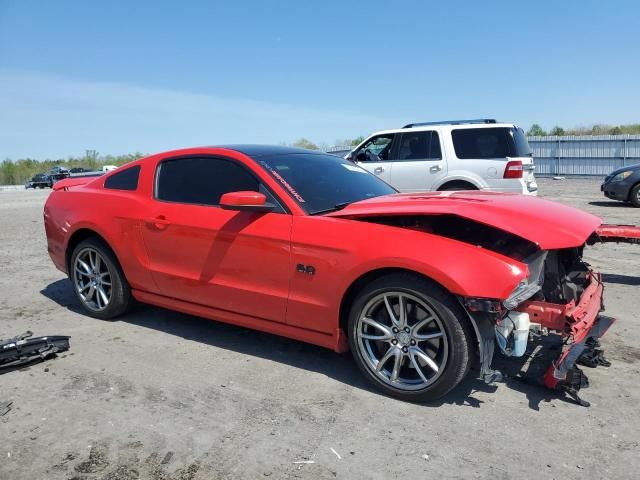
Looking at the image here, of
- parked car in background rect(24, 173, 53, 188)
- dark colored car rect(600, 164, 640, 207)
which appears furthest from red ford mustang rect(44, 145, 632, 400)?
parked car in background rect(24, 173, 53, 188)

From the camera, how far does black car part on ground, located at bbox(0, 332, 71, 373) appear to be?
153 inches

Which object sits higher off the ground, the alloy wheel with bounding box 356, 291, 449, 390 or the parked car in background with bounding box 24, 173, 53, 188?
the parked car in background with bounding box 24, 173, 53, 188

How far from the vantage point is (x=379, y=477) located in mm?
2555

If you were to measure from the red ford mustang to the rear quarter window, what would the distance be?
0.02 meters

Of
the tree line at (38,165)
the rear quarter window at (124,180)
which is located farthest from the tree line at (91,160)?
the rear quarter window at (124,180)

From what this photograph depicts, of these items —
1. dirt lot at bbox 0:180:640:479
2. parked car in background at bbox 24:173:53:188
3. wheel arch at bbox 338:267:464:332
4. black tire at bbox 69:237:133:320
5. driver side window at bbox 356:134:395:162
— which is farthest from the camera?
parked car in background at bbox 24:173:53:188

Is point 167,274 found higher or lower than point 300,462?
higher

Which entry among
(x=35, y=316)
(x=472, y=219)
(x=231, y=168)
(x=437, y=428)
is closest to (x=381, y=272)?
(x=472, y=219)

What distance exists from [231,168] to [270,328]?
1343 mm

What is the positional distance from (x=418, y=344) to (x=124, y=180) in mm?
3236

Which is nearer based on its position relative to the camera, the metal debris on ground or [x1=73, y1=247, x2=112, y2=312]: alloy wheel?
the metal debris on ground

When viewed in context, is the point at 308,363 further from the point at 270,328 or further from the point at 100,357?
the point at 100,357

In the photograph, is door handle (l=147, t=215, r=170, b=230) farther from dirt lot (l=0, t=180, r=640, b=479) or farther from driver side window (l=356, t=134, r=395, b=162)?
driver side window (l=356, t=134, r=395, b=162)

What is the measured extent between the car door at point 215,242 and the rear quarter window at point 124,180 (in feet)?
1.00
